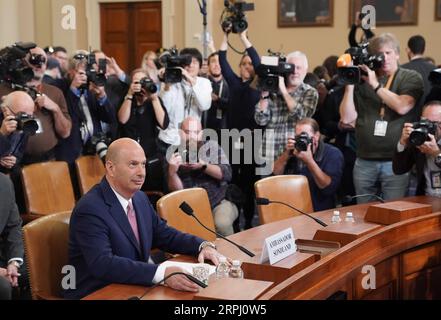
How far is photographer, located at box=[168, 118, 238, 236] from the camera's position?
4.12 metres

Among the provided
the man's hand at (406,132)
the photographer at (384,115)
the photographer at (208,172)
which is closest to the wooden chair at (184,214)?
the photographer at (208,172)

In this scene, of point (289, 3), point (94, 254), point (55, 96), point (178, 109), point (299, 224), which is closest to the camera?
point (94, 254)

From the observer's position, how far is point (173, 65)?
475 centimetres

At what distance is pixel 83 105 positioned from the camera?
182 inches

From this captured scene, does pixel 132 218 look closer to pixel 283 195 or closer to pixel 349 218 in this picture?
pixel 349 218

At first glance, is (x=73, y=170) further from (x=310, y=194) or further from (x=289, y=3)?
(x=289, y=3)

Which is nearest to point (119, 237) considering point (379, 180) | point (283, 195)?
point (283, 195)

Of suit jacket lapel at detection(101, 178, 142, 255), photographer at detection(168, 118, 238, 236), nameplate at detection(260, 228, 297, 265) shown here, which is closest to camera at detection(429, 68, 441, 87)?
photographer at detection(168, 118, 238, 236)

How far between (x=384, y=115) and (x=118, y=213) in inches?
84.6

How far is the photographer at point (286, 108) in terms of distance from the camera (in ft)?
14.7

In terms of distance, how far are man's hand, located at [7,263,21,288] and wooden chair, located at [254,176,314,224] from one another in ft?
4.14

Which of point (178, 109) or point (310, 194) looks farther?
point (178, 109)

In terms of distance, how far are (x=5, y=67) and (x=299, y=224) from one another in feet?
6.98
